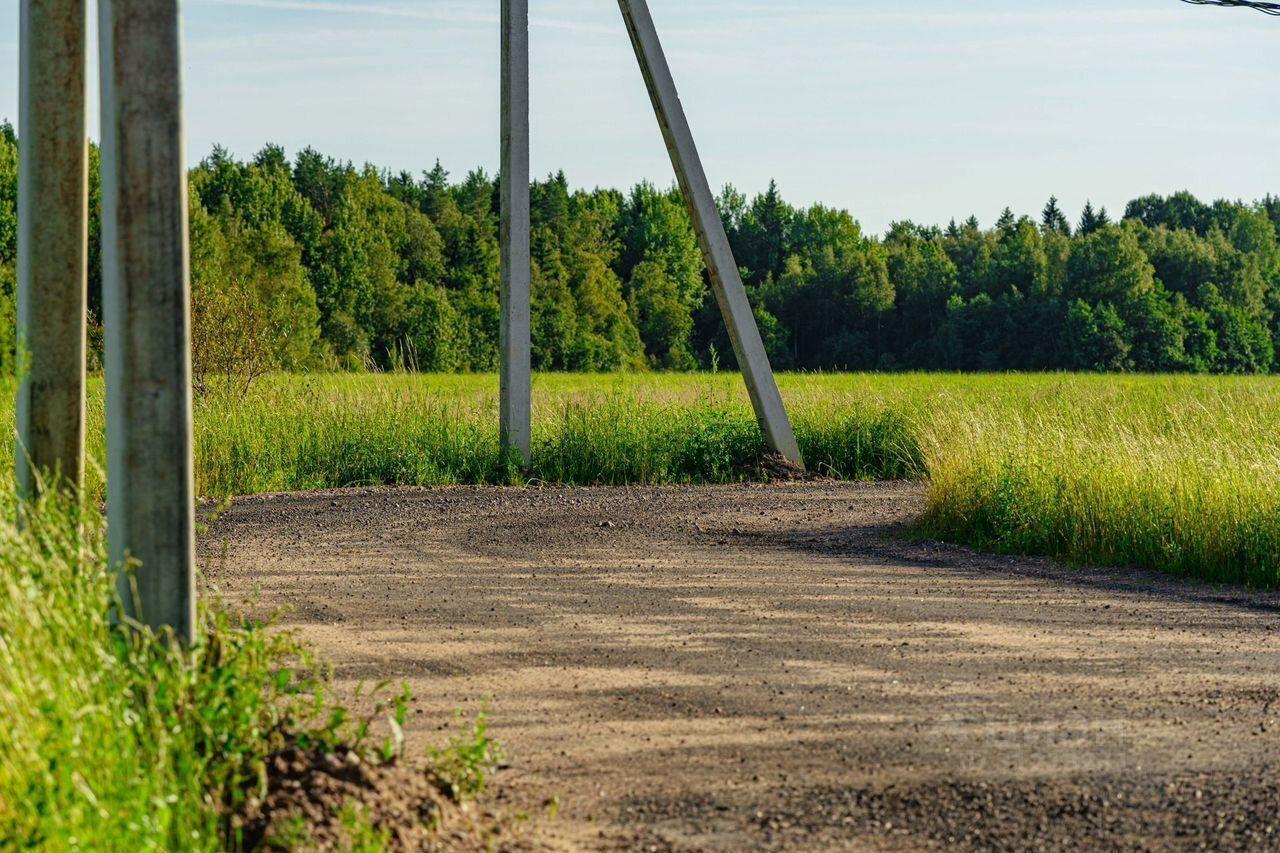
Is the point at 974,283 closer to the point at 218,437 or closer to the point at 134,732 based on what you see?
the point at 218,437

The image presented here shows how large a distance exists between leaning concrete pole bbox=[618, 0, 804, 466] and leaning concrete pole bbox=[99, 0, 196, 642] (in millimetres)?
10266

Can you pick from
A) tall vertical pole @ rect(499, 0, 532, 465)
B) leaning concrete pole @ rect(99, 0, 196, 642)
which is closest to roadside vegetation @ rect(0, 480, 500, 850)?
leaning concrete pole @ rect(99, 0, 196, 642)

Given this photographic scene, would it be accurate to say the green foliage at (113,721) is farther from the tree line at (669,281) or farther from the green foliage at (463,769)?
the tree line at (669,281)

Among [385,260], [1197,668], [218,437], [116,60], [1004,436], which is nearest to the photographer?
[116,60]

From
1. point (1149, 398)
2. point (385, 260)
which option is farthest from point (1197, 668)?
point (385, 260)

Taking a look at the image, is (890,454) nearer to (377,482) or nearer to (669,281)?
(377,482)

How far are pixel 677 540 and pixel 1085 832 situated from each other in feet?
20.1

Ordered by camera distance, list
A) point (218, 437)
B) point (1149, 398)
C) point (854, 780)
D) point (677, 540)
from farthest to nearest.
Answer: point (1149, 398)
point (218, 437)
point (677, 540)
point (854, 780)

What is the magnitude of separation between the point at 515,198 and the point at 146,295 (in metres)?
9.67

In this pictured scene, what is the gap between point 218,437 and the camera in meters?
12.3

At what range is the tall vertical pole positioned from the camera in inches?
504

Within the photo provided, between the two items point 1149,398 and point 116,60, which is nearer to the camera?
point 116,60

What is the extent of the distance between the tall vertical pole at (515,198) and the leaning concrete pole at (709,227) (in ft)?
4.58

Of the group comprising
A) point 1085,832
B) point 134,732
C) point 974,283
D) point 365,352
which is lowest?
point 1085,832
